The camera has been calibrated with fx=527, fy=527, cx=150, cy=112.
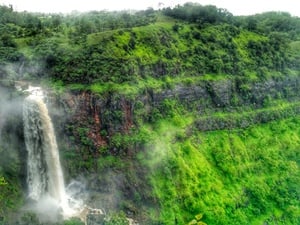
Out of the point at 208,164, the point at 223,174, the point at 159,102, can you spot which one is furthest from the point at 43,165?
the point at 223,174

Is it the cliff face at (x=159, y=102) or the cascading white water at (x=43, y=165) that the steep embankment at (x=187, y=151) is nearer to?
the cliff face at (x=159, y=102)

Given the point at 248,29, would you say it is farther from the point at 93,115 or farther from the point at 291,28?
the point at 93,115

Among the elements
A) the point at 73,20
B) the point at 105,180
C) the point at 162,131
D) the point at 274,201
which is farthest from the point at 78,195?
the point at 73,20

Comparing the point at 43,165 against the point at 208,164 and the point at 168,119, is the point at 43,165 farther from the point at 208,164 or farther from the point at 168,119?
the point at 208,164

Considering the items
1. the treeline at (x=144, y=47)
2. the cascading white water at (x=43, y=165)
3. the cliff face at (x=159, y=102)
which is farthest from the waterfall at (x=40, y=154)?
the treeline at (x=144, y=47)

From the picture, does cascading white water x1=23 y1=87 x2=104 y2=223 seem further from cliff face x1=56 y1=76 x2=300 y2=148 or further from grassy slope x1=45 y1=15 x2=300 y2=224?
grassy slope x1=45 y1=15 x2=300 y2=224

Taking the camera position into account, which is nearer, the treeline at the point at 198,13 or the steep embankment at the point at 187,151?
the steep embankment at the point at 187,151
